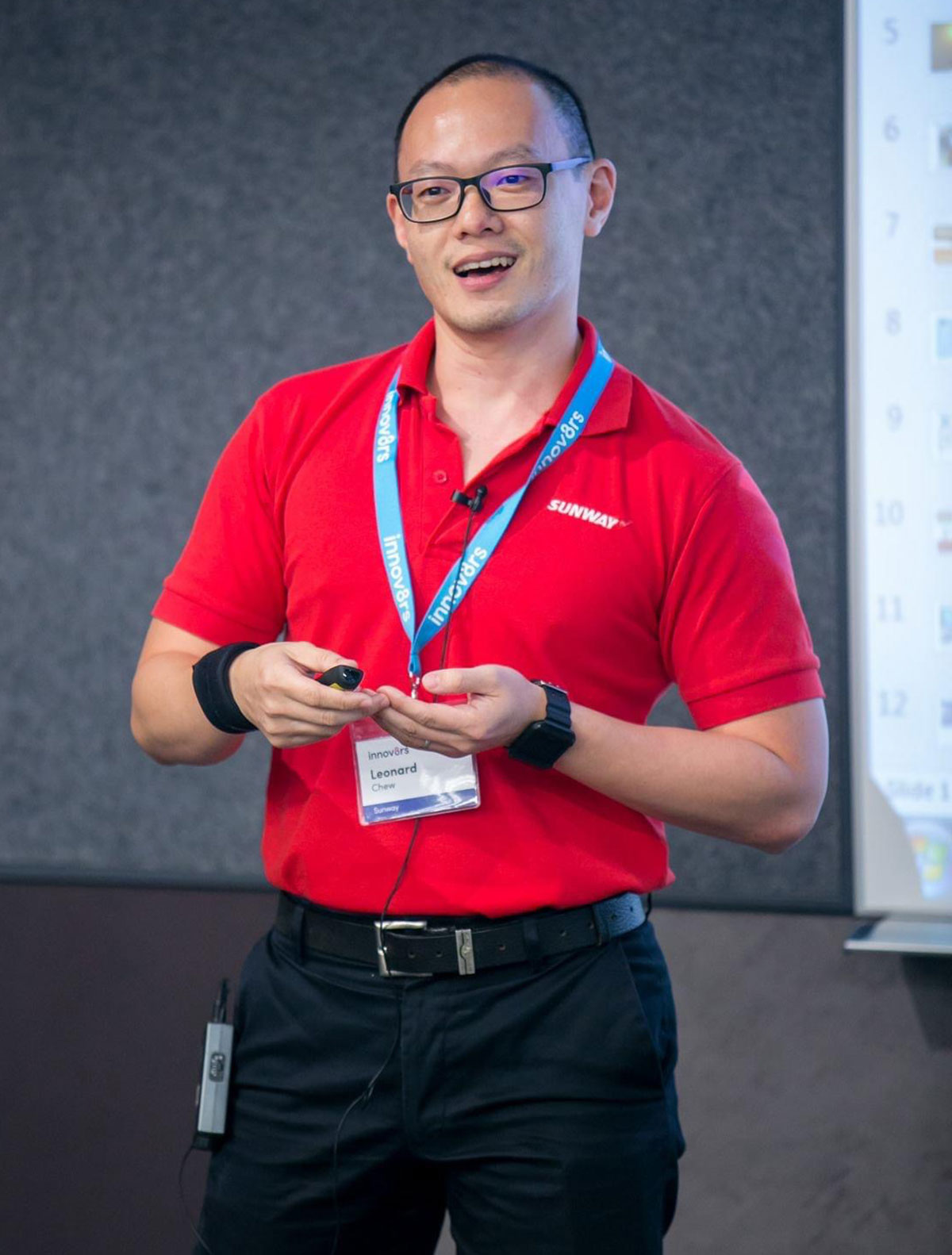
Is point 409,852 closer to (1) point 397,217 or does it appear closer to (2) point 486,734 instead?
(2) point 486,734

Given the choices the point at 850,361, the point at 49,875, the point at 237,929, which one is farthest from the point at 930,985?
the point at 49,875

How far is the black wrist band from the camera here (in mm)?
1307

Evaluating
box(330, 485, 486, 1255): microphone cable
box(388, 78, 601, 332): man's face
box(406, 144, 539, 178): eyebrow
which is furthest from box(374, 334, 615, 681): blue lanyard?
box(406, 144, 539, 178): eyebrow

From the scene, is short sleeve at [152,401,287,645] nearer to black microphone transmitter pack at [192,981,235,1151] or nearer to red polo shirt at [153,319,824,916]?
red polo shirt at [153,319,824,916]

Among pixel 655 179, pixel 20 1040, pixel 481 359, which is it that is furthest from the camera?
pixel 20 1040

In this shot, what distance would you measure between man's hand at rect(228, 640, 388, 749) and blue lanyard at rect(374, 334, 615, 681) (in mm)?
120

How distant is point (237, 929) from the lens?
2.53m

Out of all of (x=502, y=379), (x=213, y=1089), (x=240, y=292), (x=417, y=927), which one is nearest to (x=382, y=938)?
(x=417, y=927)

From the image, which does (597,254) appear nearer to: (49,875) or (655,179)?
(655,179)

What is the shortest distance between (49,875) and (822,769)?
1729mm

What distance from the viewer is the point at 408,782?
4.31ft

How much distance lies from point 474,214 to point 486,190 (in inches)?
1.5

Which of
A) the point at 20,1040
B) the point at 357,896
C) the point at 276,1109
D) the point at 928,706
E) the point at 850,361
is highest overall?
the point at 850,361

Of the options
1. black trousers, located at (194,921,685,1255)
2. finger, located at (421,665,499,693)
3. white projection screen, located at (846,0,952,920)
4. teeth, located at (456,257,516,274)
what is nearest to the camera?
finger, located at (421,665,499,693)
